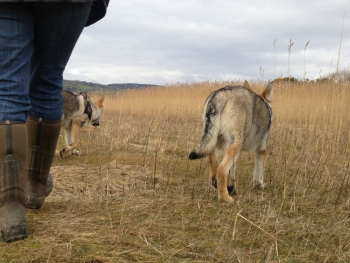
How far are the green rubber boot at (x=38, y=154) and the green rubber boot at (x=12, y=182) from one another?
0.32 metres

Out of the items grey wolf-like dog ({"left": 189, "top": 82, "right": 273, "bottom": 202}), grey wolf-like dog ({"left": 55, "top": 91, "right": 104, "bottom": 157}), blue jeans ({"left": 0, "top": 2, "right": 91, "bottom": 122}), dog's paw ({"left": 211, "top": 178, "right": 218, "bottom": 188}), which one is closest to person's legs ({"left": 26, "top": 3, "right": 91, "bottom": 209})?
blue jeans ({"left": 0, "top": 2, "right": 91, "bottom": 122})

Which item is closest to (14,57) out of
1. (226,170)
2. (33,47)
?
(33,47)

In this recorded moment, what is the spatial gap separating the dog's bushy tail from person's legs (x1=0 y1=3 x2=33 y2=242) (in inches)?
62.5

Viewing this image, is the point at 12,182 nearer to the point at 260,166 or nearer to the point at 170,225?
the point at 170,225

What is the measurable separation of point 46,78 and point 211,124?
1615 mm

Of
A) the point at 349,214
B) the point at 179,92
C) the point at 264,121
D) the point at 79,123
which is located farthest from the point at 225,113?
the point at 179,92

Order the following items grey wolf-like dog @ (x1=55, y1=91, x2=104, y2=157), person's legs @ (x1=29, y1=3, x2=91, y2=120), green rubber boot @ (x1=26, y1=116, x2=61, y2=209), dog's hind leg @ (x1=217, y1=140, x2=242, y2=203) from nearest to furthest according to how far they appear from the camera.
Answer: person's legs @ (x1=29, y1=3, x2=91, y2=120), green rubber boot @ (x1=26, y1=116, x2=61, y2=209), dog's hind leg @ (x1=217, y1=140, x2=242, y2=203), grey wolf-like dog @ (x1=55, y1=91, x2=104, y2=157)

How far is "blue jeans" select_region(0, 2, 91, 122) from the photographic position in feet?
5.41

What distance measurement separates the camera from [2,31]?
1621mm

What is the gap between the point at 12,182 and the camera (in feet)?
5.67

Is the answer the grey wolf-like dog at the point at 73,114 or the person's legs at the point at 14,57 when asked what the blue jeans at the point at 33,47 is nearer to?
the person's legs at the point at 14,57

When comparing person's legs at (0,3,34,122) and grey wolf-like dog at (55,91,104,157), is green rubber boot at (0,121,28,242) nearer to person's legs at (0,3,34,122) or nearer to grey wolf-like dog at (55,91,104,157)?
person's legs at (0,3,34,122)

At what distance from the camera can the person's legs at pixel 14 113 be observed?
1.65 metres

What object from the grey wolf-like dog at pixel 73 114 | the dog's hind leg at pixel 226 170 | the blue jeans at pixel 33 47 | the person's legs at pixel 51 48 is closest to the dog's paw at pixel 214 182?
the dog's hind leg at pixel 226 170
